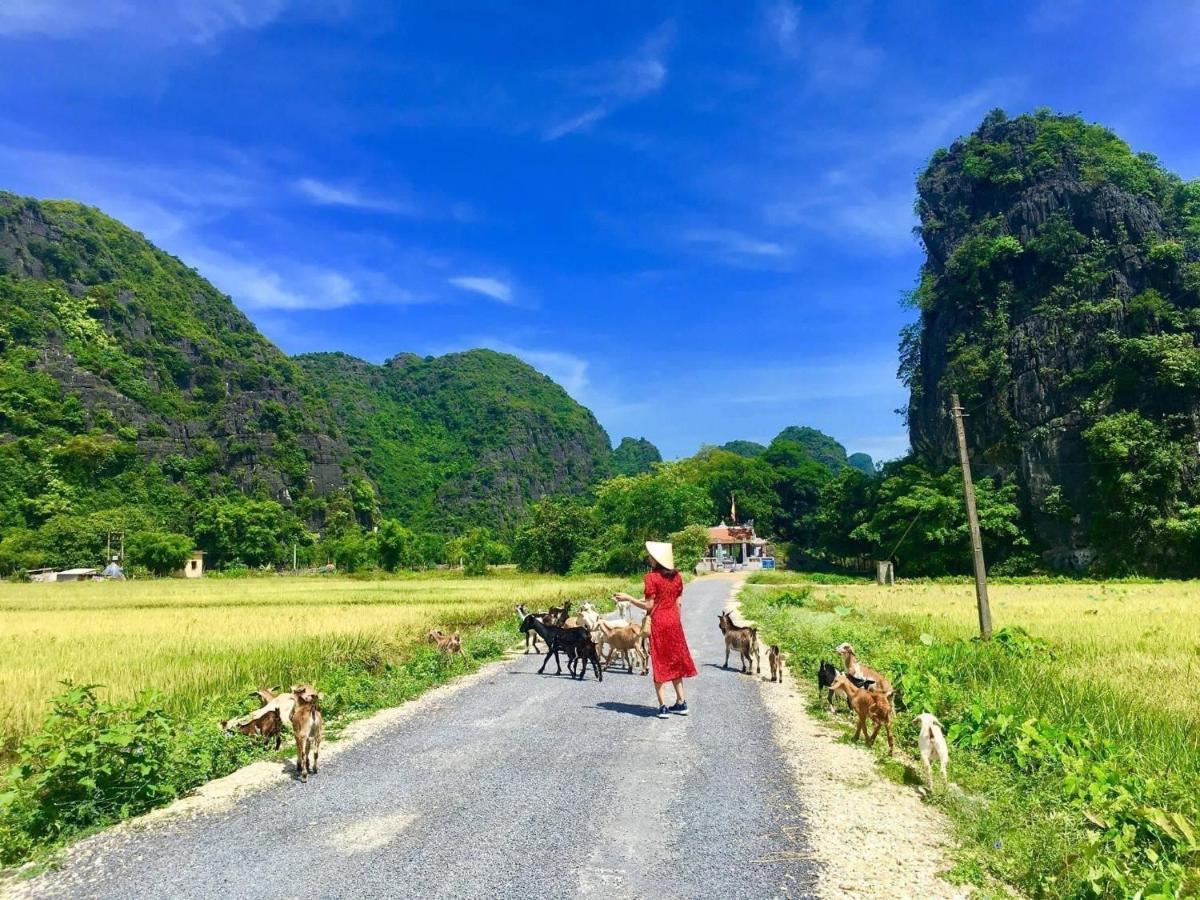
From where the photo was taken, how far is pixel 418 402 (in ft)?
616

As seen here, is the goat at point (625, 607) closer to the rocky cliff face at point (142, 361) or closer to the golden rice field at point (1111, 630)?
the golden rice field at point (1111, 630)

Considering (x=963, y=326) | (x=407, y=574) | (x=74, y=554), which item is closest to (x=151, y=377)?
(x=74, y=554)

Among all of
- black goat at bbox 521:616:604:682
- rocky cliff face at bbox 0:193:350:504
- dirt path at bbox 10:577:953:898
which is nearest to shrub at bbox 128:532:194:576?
rocky cliff face at bbox 0:193:350:504

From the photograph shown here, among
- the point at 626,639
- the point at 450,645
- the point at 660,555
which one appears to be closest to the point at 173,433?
the point at 450,645

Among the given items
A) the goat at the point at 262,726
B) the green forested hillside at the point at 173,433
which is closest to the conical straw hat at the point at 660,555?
the goat at the point at 262,726

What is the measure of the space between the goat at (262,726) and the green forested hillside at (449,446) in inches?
4939

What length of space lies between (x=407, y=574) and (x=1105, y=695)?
2420 inches

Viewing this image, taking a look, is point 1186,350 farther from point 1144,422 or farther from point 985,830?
point 985,830

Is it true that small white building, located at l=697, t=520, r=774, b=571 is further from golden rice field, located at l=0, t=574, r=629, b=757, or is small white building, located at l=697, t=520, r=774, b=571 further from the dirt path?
the dirt path

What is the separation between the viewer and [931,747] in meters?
6.50

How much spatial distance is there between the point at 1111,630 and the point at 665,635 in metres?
12.6

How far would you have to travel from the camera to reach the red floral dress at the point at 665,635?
9227 mm

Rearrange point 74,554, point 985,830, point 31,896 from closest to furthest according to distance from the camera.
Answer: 1. point 31,896
2. point 985,830
3. point 74,554

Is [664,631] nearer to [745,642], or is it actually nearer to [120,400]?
[745,642]
